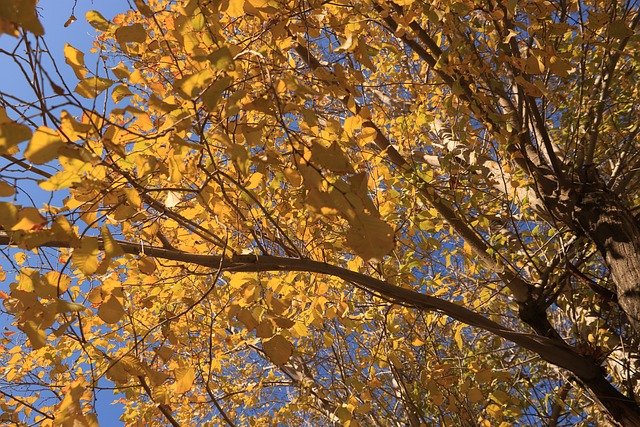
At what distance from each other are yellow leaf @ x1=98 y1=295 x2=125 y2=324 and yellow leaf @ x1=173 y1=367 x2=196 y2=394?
0.85ft

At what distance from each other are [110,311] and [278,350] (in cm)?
44

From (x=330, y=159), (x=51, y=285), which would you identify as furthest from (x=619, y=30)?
(x=51, y=285)

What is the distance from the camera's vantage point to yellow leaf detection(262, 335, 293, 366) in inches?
49.7

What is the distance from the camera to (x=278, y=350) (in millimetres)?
1271

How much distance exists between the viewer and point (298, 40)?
1.80 metres

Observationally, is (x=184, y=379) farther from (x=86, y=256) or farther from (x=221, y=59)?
(x=221, y=59)

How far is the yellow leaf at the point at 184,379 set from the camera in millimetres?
1269

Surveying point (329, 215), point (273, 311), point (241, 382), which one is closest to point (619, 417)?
point (273, 311)

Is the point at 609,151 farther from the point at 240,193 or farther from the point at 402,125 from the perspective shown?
the point at 240,193

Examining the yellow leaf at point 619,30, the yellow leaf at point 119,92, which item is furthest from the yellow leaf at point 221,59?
the yellow leaf at point 619,30

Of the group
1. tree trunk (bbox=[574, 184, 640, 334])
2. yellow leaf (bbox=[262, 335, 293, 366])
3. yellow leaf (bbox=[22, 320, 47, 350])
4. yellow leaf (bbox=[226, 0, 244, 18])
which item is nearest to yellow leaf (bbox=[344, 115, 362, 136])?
yellow leaf (bbox=[226, 0, 244, 18])

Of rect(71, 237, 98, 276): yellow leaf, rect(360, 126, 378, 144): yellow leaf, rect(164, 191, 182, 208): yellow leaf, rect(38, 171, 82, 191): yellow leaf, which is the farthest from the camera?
rect(360, 126, 378, 144): yellow leaf

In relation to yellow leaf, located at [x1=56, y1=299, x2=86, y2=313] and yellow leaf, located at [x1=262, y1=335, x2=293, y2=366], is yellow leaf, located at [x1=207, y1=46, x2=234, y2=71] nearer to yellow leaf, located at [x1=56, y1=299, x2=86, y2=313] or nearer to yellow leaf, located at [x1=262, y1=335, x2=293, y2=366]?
yellow leaf, located at [x1=56, y1=299, x2=86, y2=313]

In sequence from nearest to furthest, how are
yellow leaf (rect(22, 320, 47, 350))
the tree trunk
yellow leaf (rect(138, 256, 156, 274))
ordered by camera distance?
1. yellow leaf (rect(22, 320, 47, 350))
2. yellow leaf (rect(138, 256, 156, 274))
3. the tree trunk
